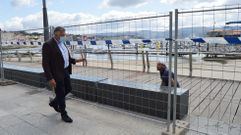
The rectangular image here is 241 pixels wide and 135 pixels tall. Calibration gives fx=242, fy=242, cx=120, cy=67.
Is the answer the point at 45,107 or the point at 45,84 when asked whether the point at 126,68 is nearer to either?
the point at 45,84

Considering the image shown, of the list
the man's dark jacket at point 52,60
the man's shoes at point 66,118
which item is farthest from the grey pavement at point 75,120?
the man's dark jacket at point 52,60

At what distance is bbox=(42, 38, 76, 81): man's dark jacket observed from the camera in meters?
4.18

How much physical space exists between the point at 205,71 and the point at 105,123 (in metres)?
6.27

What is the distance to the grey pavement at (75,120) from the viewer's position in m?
3.89

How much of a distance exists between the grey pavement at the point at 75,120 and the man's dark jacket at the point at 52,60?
0.85 meters

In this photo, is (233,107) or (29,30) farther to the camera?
(29,30)

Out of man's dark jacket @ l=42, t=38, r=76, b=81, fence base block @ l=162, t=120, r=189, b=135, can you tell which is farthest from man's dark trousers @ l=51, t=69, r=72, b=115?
fence base block @ l=162, t=120, r=189, b=135

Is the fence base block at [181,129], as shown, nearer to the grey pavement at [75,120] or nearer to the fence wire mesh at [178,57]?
the fence wire mesh at [178,57]

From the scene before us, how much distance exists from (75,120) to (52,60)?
45.5 inches

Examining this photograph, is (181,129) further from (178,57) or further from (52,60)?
(52,60)

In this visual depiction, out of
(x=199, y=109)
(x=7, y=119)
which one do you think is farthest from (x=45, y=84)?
(x=199, y=109)

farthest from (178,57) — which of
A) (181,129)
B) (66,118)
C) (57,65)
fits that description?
(66,118)

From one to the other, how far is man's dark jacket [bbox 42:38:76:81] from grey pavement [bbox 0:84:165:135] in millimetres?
852

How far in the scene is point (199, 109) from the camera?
486 cm
